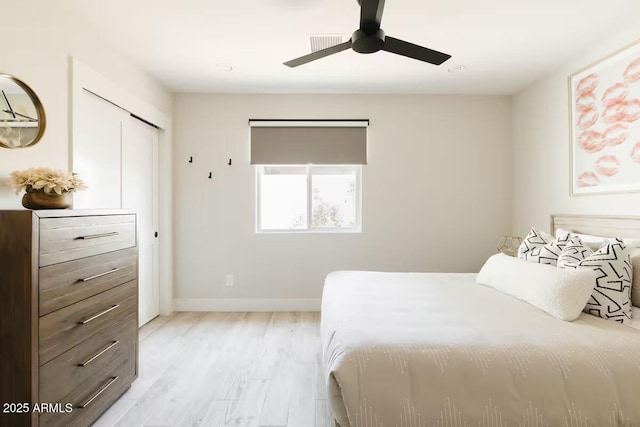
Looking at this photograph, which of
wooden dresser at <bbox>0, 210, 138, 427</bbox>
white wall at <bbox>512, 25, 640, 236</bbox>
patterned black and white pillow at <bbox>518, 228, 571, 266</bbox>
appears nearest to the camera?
wooden dresser at <bbox>0, 210, 138, 427</bbox>

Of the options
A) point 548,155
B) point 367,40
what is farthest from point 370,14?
point 548,155

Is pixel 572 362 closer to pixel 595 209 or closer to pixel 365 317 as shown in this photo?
pixel 365 317

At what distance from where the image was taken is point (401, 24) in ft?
7.62

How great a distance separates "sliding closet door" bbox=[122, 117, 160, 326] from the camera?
297cm

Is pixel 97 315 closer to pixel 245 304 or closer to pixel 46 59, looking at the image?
pixel 46 59

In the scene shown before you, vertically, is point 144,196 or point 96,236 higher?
point 144,196

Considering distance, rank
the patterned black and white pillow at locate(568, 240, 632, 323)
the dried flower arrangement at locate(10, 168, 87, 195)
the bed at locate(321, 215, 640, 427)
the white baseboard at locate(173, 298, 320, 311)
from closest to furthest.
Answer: the bed at locate(321, 215, 640, 427) → the dried flower arrangement at locate(10, 168, 87, 195) → the patterned black and white pillow at locate(568, 240, 632, 323) → the white baseboard at locate(173, 298, 320, 311)

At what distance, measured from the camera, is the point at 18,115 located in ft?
5.89

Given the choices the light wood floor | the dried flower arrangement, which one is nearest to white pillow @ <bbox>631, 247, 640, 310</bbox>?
the light wood floor

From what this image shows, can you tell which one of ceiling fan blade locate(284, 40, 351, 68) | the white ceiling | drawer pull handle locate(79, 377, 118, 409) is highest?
the white ceiling

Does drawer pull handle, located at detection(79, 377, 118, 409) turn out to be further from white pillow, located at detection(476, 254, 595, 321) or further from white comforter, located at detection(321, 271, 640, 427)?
white pillow, located at detection(476, 254, 595, 321)

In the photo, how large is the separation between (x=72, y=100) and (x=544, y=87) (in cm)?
418

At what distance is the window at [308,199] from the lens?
12.6 ft

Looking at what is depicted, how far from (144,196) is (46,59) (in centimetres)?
151
